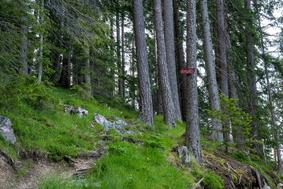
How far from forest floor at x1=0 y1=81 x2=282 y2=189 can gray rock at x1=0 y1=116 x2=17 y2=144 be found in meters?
0.14

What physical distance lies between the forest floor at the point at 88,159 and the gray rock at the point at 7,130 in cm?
14

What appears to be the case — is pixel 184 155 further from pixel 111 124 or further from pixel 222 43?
pixel 222 43

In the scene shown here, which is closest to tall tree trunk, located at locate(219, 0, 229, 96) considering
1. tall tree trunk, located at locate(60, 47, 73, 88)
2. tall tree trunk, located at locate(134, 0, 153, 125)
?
tall tree trunk, located at locate(134, 0, 153, 125)

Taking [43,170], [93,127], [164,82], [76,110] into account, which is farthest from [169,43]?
[43,170]

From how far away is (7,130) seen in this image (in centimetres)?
681

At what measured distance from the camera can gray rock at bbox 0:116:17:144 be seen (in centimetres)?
668

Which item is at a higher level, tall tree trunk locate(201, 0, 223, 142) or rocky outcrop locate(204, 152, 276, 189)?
tall tree trunk locate(201, 0, 223, 142)

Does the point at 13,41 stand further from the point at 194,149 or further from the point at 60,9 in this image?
the point at 194,149

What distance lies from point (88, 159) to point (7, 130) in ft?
5.10

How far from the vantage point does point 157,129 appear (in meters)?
11.7

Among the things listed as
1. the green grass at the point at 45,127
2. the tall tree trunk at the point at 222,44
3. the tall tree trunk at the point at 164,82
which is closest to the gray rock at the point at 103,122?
the green grass at the point at 45,127

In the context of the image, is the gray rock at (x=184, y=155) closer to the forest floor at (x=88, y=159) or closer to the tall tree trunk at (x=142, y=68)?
the forest floor at (x=88, y=159)

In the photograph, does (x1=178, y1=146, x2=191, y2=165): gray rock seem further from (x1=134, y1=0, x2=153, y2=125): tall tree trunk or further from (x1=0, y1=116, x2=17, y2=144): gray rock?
A: (x1=134, y1=0, x2=153, y2=125): tall tree trunk

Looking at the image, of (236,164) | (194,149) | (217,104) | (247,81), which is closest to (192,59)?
(194,149)
